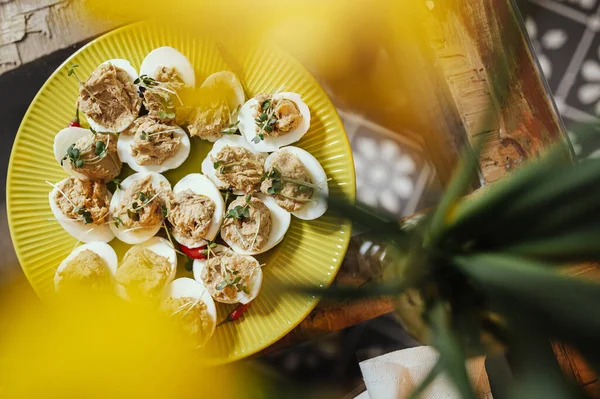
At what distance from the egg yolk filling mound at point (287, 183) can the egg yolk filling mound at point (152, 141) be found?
0.87 feet

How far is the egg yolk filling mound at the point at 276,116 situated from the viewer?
4.04ft

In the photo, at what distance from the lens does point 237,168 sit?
1.24m

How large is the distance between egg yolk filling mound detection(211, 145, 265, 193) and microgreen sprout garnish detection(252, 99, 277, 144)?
2.7 inches

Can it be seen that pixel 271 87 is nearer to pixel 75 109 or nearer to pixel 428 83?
→ pixel 428 83

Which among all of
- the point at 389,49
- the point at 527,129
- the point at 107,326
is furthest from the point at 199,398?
the point at 389,49

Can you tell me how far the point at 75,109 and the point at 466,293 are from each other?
1154 millimetres

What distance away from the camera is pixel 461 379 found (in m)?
0.45

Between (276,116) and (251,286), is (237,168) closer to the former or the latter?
(276,116)

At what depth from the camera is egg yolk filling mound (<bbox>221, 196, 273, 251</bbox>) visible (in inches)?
47.8

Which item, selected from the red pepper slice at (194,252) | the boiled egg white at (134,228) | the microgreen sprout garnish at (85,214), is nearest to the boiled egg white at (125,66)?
the boiled egg white at (134,228)

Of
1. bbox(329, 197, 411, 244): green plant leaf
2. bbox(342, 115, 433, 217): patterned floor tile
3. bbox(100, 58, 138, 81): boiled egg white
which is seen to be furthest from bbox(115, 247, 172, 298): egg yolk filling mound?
bbox(329, 197, 411, 244): green plant leaf

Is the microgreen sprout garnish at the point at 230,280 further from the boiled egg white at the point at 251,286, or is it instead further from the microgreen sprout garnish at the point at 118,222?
the microgreen sprout garnish at the point at 118,222

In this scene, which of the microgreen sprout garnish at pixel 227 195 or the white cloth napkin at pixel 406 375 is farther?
the microgreen sprout garnish at pixel 227 195

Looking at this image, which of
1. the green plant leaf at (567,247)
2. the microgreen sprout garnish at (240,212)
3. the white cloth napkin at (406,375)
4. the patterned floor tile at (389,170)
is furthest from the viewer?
the patterned floor tile at (389,170)
